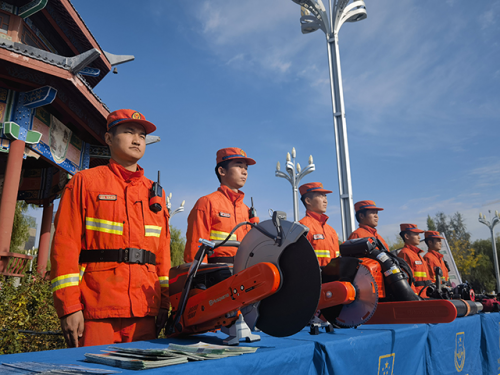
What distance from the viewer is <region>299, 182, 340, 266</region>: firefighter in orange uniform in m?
6.12

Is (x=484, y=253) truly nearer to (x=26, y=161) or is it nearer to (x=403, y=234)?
(x=403, y=234)

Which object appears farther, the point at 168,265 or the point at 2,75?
the point at 2,75

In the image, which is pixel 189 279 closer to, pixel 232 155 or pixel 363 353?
pixel 363 353

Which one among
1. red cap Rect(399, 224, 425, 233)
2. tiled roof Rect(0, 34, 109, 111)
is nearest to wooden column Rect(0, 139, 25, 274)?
tiled roof Rect(0, 34, 109, 111)

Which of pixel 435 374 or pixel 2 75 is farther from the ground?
pixel 2 75

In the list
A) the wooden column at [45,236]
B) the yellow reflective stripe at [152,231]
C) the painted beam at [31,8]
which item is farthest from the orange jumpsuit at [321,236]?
the wooden column at [45,236]

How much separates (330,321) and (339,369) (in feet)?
3.42

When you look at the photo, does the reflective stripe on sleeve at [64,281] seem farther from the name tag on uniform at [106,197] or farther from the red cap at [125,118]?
the red cap at [125,118]

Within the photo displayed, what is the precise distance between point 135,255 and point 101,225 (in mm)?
304

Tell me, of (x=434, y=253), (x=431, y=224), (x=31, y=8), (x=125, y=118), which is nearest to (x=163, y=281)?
(x=125, y=118)

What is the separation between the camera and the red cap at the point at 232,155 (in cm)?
421

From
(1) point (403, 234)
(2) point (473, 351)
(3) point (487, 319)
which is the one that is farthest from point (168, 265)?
(1) point (403, 234)

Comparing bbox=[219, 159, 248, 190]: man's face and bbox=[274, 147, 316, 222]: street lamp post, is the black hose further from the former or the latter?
bbox=[274, 147, 316, 222]: street lamp post

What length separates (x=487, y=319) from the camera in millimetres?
3980
